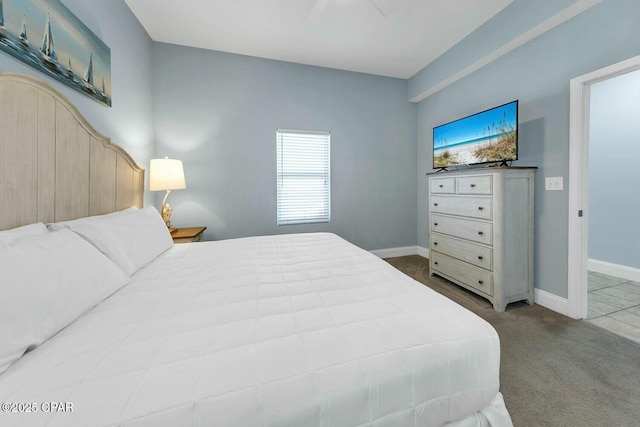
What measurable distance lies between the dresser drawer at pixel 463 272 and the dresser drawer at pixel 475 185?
78 cm

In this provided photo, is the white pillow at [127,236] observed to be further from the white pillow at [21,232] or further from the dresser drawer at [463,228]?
the dresser drawer at [463,228]

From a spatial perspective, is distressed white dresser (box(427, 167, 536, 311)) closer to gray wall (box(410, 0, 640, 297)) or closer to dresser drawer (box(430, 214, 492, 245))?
dresser drawer (box(430, 214, 492, 245))

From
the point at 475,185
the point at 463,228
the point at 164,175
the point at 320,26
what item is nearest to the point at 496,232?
the point at 463,228

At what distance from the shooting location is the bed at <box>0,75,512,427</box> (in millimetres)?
583

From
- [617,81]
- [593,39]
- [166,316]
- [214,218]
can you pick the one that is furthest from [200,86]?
[617,81]

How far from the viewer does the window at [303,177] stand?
133 inches

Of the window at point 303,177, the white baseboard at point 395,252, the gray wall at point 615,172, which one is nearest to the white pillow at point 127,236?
the window at point 303,177

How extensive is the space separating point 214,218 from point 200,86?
1.66 metres

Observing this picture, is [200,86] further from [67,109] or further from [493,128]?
[493,128]

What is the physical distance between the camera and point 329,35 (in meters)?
2.74

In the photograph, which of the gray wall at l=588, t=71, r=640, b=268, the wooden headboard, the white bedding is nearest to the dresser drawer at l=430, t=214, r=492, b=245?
the white bedding

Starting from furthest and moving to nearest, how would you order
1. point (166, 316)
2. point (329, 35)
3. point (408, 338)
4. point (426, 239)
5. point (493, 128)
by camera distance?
1. point (426, 239)
2. point (329, 35)
3. point (493, 128)
4. point (166, 316)
5. point (408, 338)

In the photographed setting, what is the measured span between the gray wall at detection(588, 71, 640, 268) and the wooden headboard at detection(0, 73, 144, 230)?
5.34 m

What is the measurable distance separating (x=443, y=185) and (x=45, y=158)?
3338 mm
